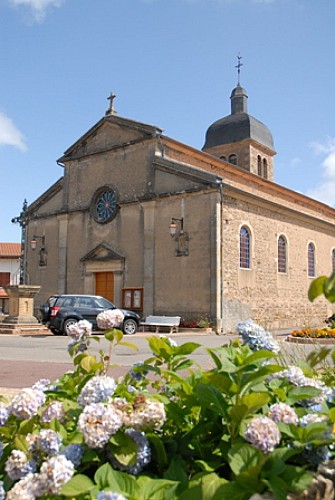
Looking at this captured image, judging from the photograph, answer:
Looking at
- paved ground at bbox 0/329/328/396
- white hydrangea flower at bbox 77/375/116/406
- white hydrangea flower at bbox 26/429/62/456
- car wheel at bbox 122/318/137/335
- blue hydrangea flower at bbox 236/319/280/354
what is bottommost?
paved ground at bbox 0/329/328/396

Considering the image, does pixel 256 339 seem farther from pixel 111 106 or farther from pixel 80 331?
pixel 111 106

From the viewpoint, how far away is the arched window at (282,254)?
24.9 meters

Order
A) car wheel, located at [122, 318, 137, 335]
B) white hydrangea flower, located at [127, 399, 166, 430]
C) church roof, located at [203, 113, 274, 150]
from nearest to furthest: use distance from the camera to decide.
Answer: white hydrangea flower, located at [127, 399, 166, 430] → car wheel, located at [122, 318, 137, 335] → church roof, located at [203, 113, 274, 150]

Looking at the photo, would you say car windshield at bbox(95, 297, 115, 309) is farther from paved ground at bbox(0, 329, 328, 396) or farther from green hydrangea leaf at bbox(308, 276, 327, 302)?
green hydrangea leaf at bbox(308, 276, 327, 302)

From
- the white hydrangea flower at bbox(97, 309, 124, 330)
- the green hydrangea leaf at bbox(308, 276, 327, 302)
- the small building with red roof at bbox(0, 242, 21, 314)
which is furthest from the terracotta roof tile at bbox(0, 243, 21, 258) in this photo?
the green hydrangea leaf at bbox(308, 276, 327, 302)

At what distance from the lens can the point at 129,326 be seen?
19047 mm

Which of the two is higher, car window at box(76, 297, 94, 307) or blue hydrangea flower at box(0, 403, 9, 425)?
car window at box(76, 297, 94, 307)

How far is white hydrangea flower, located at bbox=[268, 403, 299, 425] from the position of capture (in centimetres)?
189

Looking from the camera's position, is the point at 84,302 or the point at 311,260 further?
the point at 311,260

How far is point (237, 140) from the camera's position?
34.1m

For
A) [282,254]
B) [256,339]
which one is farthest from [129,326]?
[256,339]

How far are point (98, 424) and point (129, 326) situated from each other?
17441mm

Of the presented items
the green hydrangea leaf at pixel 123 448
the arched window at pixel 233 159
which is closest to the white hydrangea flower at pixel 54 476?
the green hydrangea leaf at pixel 123 448

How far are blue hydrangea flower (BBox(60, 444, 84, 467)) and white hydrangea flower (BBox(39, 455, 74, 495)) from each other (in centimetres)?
13
